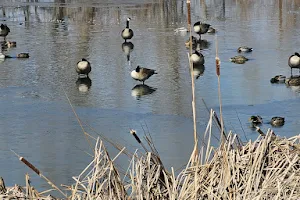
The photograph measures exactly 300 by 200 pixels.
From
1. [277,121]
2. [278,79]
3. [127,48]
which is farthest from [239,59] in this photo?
[277,121]

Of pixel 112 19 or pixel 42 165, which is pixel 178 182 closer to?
pixel 42 165

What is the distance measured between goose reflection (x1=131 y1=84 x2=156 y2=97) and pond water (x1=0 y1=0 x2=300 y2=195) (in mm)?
18

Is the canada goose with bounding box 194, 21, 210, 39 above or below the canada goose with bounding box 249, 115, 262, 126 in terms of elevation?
above

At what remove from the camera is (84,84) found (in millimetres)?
13820

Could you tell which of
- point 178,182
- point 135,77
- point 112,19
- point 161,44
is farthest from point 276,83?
point 112,19

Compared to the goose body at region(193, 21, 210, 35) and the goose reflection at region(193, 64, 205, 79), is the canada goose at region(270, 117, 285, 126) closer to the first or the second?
the goose reflection at region(193, 64, 205, 79)

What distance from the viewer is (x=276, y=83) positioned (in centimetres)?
1328

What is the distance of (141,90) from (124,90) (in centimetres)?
32

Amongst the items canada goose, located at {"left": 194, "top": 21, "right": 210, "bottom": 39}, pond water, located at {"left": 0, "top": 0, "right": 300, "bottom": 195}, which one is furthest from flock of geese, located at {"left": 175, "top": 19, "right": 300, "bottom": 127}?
canada goose, located at {"left": 194, "top": 21, "right": 210, "bottom": 39}

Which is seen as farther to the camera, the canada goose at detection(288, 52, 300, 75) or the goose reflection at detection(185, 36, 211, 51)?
the goose reflection at detection(185, 36, 211, 51)

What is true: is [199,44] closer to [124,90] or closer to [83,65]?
[83,65]

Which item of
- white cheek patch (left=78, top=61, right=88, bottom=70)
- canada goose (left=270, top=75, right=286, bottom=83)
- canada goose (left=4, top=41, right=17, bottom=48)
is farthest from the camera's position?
canada goose (left=4, top=41, right=17, bottom=48)

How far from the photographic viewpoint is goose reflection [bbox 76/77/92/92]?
43.9ft

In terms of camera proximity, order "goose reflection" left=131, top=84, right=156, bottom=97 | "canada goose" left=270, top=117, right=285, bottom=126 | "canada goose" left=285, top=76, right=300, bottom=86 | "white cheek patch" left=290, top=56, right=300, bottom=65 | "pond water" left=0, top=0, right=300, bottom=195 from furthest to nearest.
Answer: "white cheek patch" left=290, top=56, right=300, bottom=65
"canada goose" left=285, top=76, right=300, bottom=86
"goose reflection" left=131, top=84, right=156, bottom=97
"canada goose" left=270, top=117, right=285, bottom=126
"pond water" left=0, top=0, right=300, bottom=195
